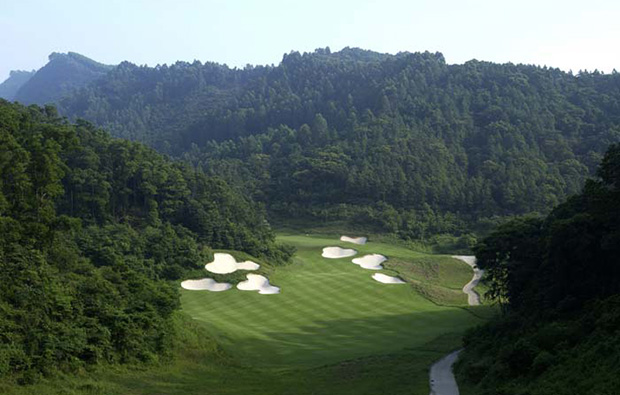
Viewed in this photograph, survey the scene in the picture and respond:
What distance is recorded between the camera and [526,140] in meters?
122

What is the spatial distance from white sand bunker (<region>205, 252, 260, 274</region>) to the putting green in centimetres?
222

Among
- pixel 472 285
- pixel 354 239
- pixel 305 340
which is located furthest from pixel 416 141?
pixel 305 340

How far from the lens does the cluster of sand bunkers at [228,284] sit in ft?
171

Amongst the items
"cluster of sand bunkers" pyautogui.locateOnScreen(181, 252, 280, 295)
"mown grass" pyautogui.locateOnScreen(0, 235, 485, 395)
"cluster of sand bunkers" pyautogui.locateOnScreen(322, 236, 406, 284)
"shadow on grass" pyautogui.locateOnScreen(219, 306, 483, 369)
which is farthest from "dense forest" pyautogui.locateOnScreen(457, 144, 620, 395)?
"cluster of sand bunkers" pyautogui.locateOnScreen(322, 236, 406, 284)

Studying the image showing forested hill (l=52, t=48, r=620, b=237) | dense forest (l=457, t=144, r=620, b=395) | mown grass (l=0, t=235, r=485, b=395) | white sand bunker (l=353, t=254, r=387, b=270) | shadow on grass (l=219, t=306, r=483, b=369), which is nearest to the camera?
dense forest (l=457, t=144, r=620, b=395)

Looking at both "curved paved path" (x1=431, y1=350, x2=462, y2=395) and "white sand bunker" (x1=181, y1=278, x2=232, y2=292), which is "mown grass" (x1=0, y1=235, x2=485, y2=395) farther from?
"white sand bunker" (x1=181, y1=278, x2=232, y2=292)

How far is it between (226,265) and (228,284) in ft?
15.4

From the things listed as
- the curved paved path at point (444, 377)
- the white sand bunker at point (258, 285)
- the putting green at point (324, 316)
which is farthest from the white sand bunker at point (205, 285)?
the curved paved path at point (444, 377)

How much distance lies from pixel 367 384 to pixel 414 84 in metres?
134

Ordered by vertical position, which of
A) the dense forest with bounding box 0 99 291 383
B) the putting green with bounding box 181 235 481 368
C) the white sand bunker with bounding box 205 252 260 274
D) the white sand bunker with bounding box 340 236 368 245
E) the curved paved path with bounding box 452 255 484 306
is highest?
the dense forest with bounding box 0 99 291 383

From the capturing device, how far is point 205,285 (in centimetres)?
5259

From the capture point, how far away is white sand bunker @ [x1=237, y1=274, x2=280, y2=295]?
52200mm

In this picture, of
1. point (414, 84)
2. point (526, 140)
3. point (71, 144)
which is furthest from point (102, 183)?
point (414, 84)

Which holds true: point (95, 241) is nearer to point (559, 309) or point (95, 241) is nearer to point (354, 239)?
point (559, 309)
